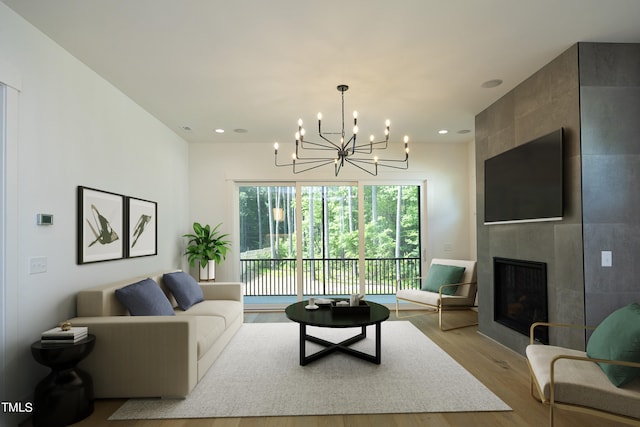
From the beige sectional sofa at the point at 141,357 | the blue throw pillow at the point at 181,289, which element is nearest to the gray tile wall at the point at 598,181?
the beige sectional sofa at the point at 141,357

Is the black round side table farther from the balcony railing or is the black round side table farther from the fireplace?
the fireplace

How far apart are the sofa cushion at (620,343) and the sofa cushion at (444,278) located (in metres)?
2.67

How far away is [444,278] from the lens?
5082mm

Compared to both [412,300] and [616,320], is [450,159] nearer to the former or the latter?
[412,300]

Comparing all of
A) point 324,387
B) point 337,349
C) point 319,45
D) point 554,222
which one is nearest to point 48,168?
point 319,45

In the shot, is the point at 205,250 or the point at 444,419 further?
the point at 205,250

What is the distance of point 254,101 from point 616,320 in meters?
3.73

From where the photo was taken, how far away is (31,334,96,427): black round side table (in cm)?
227

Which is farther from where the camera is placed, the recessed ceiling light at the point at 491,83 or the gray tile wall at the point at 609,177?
the recessed ceiling light at the point at 491,83

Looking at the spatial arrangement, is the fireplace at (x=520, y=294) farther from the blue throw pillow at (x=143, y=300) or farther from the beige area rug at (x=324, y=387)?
the blue throw pillow at (x=143, y=300)

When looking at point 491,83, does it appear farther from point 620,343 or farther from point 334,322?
point 334,322

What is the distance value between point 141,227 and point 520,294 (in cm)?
425

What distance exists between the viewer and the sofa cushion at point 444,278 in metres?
5.00

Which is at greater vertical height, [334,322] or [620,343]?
[620,343]
